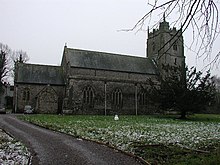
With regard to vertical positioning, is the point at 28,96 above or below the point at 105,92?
below

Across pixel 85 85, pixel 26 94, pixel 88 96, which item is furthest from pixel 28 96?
pixel 88 96

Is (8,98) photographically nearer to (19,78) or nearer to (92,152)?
(19,78)

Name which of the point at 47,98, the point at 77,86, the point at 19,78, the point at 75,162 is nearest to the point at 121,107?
the point at 77,86

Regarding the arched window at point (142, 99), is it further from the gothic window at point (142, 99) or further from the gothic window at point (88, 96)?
the gothic window at point (88, 96)

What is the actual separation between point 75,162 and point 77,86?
33633 mm

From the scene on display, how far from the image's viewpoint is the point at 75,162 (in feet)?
24.8

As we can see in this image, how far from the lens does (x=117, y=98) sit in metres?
43.4

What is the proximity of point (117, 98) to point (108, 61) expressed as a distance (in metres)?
7.40

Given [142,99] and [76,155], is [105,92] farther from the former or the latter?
[76,155]

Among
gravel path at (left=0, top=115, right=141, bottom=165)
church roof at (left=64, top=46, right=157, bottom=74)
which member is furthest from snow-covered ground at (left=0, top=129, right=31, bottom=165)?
church roof at (left=64, top=46, right=157, bottom=74)

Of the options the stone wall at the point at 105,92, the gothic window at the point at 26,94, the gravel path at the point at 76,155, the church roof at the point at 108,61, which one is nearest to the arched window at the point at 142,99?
the stone wall at the point at 105,92

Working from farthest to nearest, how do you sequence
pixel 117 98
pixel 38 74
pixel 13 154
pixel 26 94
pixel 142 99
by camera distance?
pixel 142 99 < pixel 117 98 < pixel 38 74 < pixel 26 94 < pixel 13 154

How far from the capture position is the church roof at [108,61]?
43.9 metres

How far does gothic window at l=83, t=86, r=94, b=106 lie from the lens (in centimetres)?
4097
